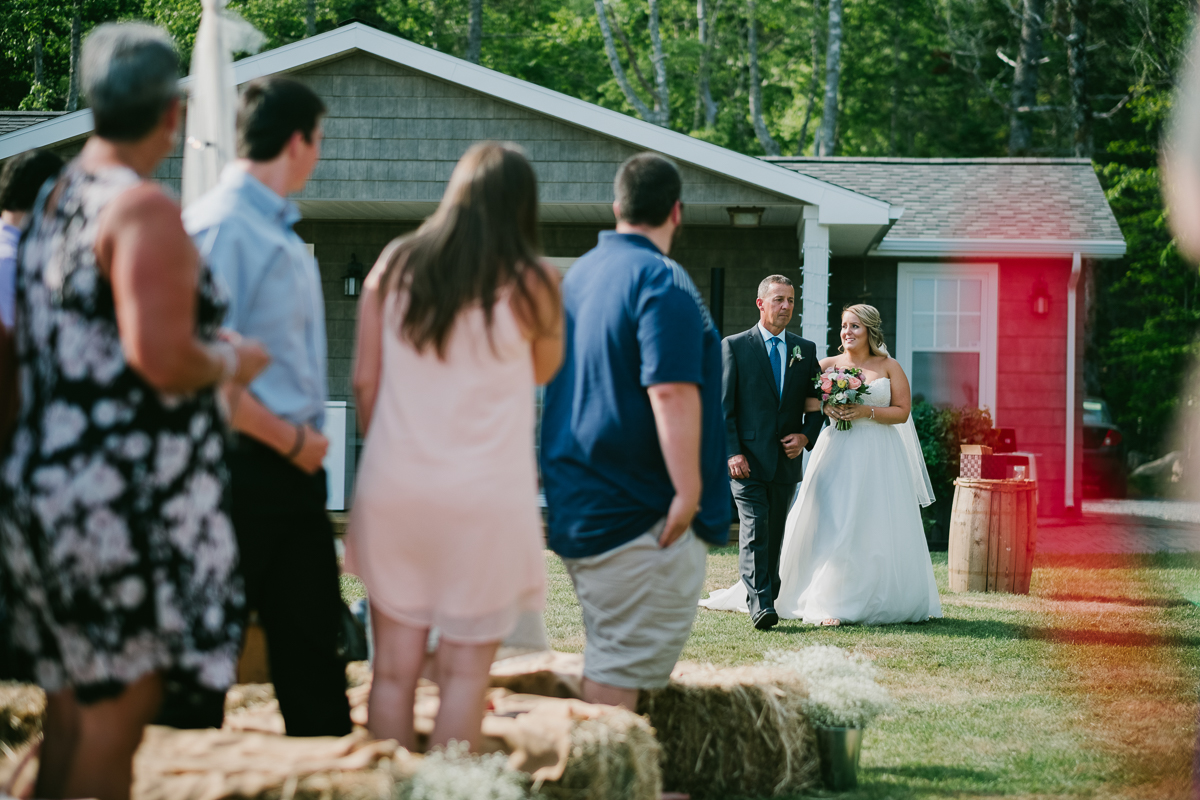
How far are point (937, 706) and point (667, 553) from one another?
2371 mm

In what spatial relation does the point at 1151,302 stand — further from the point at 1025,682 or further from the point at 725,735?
the point at 725,735

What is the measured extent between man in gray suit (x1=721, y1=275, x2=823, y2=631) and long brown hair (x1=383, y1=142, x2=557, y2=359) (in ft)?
14.6

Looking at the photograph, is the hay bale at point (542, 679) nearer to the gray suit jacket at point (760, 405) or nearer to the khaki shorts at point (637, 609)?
the khaki shorts at point (637, 609)

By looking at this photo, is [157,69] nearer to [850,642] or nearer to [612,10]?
[850,642]

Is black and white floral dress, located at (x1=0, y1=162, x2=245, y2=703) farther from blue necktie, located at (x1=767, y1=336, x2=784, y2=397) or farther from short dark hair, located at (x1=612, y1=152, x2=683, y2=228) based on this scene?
blue necktie, located at (x1=767, y1=336, x2=784, y2=397)

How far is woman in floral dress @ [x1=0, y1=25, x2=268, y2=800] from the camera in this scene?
2373mm

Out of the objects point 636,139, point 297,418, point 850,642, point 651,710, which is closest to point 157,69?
point 297,418

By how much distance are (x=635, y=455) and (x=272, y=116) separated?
1.44 metres

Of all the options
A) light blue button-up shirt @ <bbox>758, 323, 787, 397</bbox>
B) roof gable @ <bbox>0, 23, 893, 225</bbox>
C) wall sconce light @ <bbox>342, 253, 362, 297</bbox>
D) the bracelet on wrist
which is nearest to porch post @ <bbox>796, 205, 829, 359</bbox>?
roof gable @ <bbox>0, 23, 893, 225</bbox>

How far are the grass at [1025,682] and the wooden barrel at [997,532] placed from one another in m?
0.21

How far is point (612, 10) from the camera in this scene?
30.2 metres

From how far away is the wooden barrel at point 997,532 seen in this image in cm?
882

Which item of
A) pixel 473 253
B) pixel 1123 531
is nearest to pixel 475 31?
pixel 1123 531

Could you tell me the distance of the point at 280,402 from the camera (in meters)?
3.04
